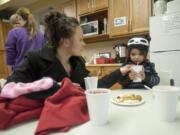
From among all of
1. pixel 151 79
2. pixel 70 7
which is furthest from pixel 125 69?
pixel 70 7

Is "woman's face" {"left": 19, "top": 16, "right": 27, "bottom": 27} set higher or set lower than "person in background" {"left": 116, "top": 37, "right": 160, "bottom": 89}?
higher

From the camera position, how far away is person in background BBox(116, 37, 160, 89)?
1.41 meters

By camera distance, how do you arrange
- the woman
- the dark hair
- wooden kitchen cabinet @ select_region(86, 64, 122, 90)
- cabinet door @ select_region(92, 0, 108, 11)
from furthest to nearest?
cabinet door @ select_region(92, 0, 108, 11) → wooden kitchen cabinet @ select_region(86, 64, 122, 90) → the dark hair → the woman

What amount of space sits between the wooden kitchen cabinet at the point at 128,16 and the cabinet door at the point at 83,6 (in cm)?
46

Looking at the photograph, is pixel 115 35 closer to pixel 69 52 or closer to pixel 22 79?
pixel 69 52

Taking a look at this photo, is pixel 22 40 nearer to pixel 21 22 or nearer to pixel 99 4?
pixel 21 22

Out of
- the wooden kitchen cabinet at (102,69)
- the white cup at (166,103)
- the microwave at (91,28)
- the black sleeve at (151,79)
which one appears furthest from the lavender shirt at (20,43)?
the microwave at (91,28)

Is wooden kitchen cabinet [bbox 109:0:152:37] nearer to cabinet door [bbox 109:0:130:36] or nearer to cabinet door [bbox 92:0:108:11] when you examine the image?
cabinet door [bbox 109:0:130:36]

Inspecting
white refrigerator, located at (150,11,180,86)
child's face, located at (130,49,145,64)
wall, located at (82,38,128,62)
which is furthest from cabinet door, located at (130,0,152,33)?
child's face, located at (130,49,145,64)

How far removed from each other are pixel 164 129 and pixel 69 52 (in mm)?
811

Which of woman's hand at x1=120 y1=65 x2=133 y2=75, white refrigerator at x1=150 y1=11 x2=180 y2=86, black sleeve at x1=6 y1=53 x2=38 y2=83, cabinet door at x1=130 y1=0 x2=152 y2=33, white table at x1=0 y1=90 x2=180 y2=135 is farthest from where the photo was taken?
cabinet door at x1=130 y1=0 x2=152 y2=33

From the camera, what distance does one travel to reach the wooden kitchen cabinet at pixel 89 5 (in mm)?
3527

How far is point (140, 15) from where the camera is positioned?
9.90ft

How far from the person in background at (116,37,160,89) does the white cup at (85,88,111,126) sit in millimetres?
748
